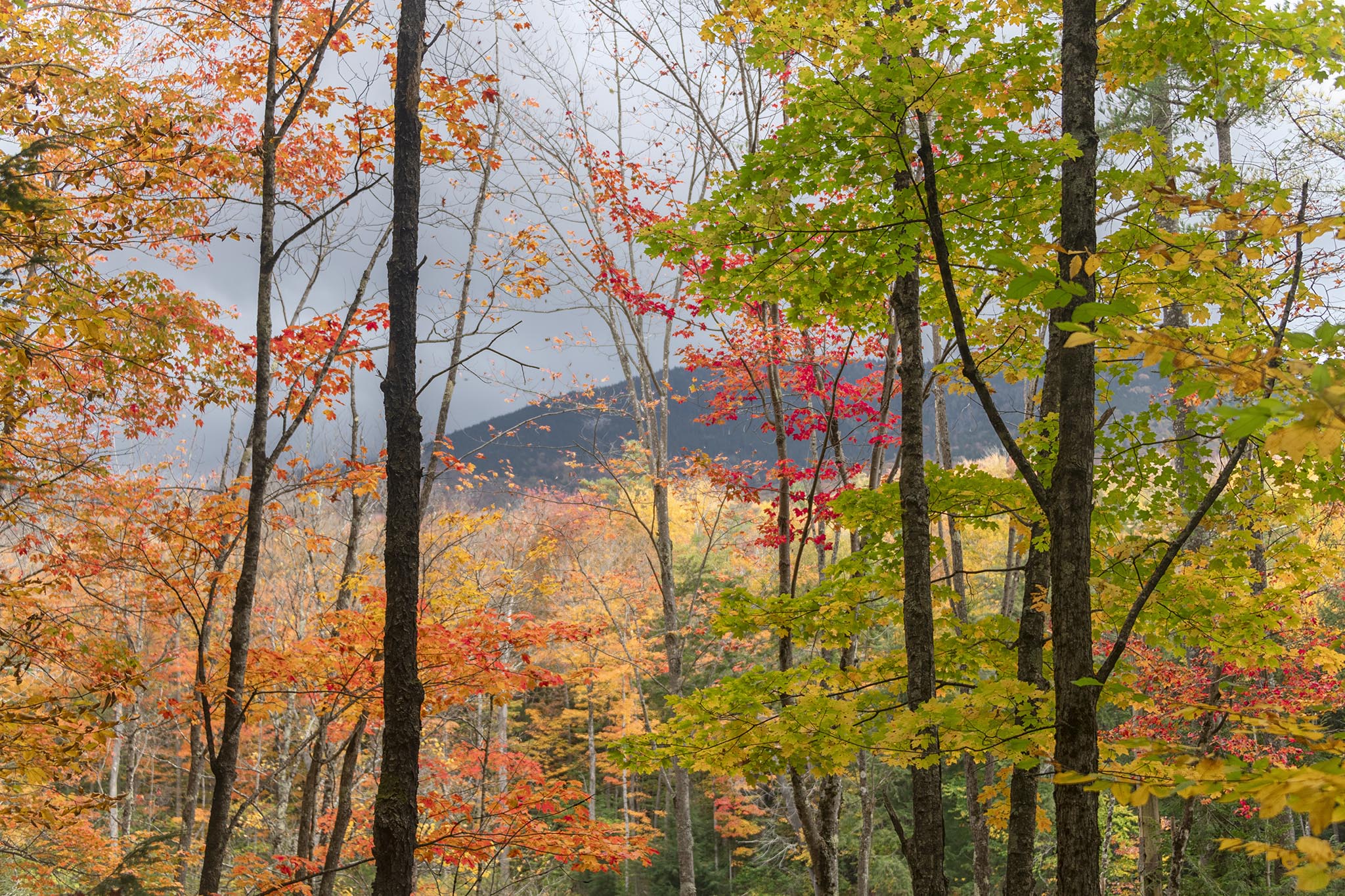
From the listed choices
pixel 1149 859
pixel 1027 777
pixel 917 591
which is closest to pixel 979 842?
pixel 1149 859

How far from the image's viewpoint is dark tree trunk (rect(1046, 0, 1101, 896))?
2.65 metres

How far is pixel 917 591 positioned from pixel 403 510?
3022mm

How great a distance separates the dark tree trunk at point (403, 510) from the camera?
376cm

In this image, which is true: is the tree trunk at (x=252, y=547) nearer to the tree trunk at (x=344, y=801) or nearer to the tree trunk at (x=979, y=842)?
the tree trunk at (x=344, y=801)

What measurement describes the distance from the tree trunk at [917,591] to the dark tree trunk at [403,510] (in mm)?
2698

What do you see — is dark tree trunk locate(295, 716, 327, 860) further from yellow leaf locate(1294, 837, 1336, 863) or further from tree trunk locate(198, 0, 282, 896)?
yellow leaf locate(1294, 837, 1336, 863)

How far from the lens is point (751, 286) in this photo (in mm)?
3949

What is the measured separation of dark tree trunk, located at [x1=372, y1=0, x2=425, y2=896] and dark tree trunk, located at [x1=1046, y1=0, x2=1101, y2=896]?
3.02 meters

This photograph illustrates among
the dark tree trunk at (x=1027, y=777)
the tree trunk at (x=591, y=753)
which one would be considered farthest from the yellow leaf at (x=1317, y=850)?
the tree trunk at (x=591, y=753)

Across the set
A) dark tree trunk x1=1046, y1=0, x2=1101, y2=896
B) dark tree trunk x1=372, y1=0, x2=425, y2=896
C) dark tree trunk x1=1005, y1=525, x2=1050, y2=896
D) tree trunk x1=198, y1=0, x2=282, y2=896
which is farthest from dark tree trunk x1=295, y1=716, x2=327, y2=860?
dark tree trunk x1=1046, y1=0, x2=1101, y2=896

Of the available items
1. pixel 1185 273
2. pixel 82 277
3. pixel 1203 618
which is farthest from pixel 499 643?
pixel 1185 273

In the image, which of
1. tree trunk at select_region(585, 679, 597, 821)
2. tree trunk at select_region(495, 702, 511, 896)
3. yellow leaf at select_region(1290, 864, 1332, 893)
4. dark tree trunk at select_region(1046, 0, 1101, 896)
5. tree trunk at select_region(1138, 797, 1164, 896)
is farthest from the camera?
tree trunk at select_region(585, 679, 597, 821)

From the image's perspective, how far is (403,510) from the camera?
4.12 metres

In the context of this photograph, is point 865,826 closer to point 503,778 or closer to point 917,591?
point 917,591
